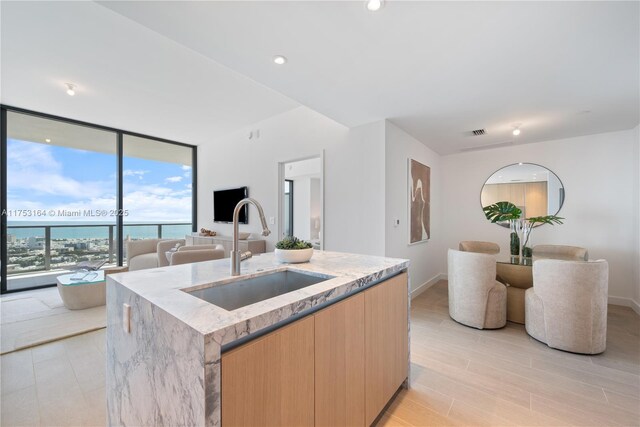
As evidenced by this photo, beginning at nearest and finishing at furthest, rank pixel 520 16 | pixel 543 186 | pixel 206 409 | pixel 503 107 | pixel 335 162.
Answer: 1. pixel 206 409
2. pixel 520 16
3. pixel 503 107
4. pixel 335 162
5. pixel 543 186

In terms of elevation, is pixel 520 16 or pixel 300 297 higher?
pixel 520 16

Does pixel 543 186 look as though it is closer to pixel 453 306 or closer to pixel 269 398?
pixel 453 306

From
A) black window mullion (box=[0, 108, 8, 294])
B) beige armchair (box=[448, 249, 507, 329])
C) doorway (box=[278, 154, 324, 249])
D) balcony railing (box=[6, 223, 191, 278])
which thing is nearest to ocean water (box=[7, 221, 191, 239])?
balcony railing (box=[6, 223, 191, 278])

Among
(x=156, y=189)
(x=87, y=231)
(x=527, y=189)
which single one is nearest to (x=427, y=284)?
(x=527, y=189)

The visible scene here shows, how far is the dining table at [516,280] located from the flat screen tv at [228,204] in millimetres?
4192

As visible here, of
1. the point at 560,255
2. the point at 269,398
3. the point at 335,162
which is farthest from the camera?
the point at 335,162

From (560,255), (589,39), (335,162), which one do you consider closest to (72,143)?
(335,162)

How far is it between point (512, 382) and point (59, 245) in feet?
21.8

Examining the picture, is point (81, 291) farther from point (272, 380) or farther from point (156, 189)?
point (272, 380)

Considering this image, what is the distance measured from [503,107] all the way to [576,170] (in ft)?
6.99

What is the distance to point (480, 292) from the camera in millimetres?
2861

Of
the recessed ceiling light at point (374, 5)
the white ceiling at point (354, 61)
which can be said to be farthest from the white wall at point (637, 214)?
the recessed ceiling light at point (374, 5)

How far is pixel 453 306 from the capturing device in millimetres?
3105

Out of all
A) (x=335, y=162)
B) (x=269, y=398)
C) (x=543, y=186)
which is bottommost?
(x=269, y=398)
